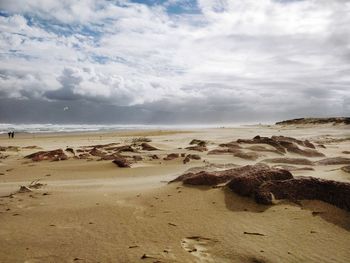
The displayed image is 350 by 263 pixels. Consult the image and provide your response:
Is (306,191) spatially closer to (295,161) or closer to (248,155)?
(295,161)

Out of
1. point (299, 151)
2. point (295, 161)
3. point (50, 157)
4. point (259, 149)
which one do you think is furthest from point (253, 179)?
point (50, 157)

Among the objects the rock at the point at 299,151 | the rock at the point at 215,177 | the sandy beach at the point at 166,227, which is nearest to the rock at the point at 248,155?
Answer: the rock at the point at 299,151

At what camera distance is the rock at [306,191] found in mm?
3849

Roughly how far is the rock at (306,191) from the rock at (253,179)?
0.11 metres

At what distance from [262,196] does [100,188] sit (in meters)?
2.74

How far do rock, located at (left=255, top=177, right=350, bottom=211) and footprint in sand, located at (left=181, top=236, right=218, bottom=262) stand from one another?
103 cm

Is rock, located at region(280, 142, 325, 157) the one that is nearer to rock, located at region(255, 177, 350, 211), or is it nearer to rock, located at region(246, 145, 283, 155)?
rock, located at region(246, 145, 283, 155)

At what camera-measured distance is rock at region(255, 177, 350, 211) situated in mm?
3849

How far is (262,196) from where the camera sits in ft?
13.5

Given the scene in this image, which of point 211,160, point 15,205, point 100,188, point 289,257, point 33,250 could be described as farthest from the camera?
point 211,160

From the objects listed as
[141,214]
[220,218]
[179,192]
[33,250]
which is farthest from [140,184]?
[33,250]

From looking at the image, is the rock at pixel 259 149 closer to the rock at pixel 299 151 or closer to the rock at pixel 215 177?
the rock at pixel 299 151

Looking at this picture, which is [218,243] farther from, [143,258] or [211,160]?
[211,160]

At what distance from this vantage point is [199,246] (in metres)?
3.25
